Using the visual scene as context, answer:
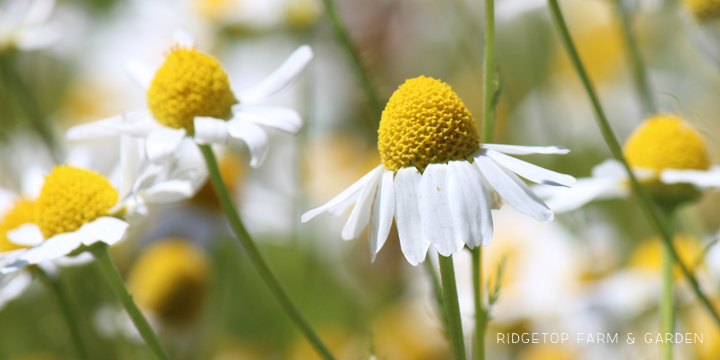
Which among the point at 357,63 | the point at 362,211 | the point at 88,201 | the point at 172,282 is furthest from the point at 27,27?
the point at 362,211

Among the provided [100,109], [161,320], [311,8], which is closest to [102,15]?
[100,109]

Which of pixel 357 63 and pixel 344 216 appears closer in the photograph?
pixel 357 63

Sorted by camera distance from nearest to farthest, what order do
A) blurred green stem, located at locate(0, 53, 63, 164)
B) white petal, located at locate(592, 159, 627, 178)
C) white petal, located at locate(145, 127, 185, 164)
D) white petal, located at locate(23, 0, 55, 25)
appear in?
white petal, located at locate(145, 127, 185, 164)
white petal, located at locate(592, 159, 627, 178)
blurred green stem, located at locate(0, 53, 63, 164)
white petal, located at locate(23, 0, 55, 25)

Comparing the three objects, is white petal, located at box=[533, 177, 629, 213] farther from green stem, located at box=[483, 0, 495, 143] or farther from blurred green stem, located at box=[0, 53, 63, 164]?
blurred green stem, located at box=[0, 53, 63, 164]

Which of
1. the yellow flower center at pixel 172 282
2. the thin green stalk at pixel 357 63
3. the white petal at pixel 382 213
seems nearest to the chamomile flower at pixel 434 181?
the white petal at pixel 382 213

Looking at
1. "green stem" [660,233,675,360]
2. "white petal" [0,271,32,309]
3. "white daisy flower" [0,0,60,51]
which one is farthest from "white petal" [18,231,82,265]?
"white daisy flower" [0,0,60,51]

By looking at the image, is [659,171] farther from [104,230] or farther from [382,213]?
[104,230]
